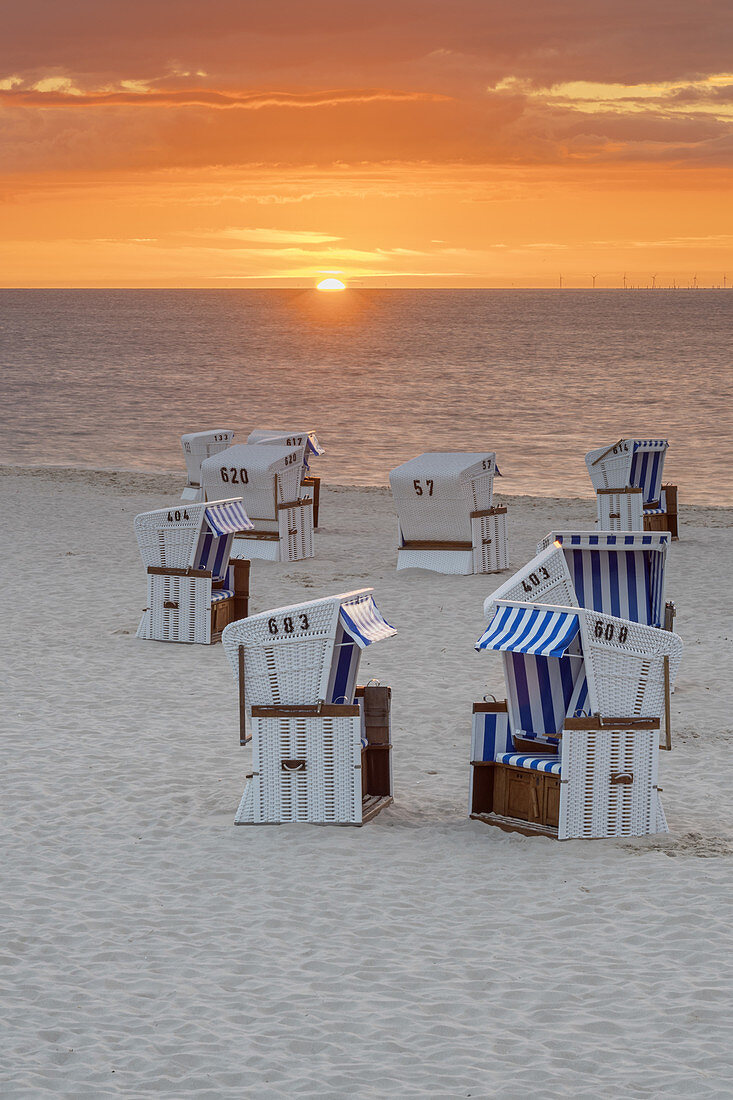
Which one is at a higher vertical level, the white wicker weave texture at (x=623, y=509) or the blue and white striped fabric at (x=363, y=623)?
the white wicker weave texture at (x=623, y=509)

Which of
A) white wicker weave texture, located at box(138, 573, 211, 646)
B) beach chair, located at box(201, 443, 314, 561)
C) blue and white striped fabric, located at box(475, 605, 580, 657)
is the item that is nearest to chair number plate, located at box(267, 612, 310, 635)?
blue and white striped fabric, located at box(475, 605, 580, 657)

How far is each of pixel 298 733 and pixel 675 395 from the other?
59.6 meters

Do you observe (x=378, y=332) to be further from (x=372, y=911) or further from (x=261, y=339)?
(x=372, y=911)

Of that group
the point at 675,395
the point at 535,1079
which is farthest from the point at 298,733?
the point at 675,395

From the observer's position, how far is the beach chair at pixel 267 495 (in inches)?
643

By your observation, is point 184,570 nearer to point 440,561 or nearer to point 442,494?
point 442,494

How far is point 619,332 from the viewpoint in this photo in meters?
136

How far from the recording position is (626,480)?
17.6 m

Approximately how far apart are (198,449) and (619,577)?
12.2m

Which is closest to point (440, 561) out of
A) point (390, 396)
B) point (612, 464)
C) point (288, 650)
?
point (612, 464)

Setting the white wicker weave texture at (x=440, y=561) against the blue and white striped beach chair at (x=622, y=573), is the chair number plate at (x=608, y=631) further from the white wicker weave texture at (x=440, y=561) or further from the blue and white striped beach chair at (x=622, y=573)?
the white wicker weave texture at (x=440, y=561)

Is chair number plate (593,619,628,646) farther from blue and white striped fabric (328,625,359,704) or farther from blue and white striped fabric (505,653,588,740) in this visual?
blue and white striped fabric (328,625,359,704)

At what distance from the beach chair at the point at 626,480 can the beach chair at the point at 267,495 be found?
4.27 m

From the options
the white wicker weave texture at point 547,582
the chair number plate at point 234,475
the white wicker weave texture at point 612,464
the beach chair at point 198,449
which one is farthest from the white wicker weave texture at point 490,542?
the white wicker weave texture at point 547,582
